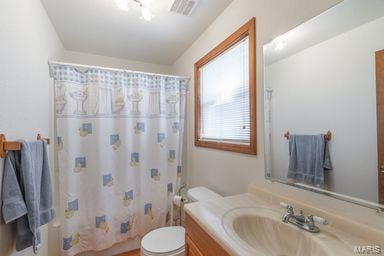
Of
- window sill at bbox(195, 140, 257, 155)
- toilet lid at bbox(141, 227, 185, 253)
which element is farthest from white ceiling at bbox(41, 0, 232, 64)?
toilet lid at bbox(141, 227, 185, 253)

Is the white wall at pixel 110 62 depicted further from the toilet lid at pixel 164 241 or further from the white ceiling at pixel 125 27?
the toilet lid at pixel 164 241

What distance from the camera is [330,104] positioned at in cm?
88

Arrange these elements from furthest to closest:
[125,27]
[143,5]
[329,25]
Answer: [125,27], [143,5], [329,25]

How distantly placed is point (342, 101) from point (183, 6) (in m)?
1.28

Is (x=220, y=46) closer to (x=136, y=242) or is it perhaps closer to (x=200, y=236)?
(x=200, y=236)

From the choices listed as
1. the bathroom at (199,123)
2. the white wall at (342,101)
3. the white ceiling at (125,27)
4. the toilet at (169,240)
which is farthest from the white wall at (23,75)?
the white wall at (342,101)

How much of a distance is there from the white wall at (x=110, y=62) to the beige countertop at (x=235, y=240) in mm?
2151

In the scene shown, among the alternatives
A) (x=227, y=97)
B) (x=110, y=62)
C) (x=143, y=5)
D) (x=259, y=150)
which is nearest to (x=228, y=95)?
(x=227, y=97)

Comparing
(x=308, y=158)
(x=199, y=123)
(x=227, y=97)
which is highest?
(x=227, y=97)

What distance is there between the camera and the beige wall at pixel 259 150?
2.91ft

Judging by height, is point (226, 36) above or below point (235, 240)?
above

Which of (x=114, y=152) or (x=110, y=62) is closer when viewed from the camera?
(x=114, y=152)

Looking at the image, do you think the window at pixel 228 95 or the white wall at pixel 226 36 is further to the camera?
the window at pixel 228 95

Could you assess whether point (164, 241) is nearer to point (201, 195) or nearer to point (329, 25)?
point (201, 195)
